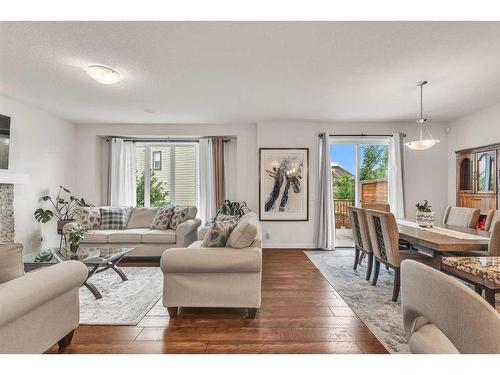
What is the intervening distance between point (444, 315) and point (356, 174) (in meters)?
5.28

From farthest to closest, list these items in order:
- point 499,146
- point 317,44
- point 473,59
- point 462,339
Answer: point 499,146 < point 473,59 < point 317,44 < point 462,339

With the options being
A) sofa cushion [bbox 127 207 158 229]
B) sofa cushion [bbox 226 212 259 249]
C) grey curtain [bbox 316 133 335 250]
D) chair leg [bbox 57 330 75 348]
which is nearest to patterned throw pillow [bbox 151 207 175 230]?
sofa cushion [bbox 127 207 158 229]

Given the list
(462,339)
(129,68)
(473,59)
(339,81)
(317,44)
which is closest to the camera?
(462,339)

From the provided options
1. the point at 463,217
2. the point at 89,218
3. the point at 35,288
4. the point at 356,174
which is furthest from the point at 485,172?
the point at 89,218

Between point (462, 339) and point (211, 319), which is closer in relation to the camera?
point (462, 339)

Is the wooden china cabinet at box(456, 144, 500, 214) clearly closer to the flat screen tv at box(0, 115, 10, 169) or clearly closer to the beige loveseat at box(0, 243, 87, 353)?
the beige loveseat at box(0, 243, 87, 353)

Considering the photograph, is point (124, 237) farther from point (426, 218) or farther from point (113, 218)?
point (426, 218)

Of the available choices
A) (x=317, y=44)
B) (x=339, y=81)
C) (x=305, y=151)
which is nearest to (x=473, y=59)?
(x=339, y=81)

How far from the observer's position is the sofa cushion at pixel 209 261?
238cm

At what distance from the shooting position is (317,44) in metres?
2.50


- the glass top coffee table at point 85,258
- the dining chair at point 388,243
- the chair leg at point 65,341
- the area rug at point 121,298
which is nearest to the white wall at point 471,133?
the dining chair at point 388,243
